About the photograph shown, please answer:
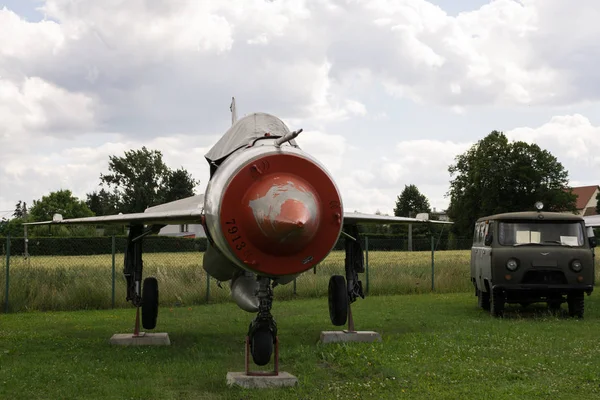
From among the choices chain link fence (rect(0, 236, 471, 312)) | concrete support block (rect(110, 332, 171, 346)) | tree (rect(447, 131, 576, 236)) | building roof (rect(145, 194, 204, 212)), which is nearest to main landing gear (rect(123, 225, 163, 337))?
concrete support block (rect(110, 332, 171, 346))

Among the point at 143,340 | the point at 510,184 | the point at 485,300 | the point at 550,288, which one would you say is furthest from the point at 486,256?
the point at 510,184

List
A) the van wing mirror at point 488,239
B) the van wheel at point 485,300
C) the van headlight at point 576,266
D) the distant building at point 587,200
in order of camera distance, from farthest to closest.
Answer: the distant building at point 587,200, the van wheel at point 485,300, the van wing mirror at point 488,239, the van headlight at point 576,266

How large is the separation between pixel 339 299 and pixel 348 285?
0.51 meters

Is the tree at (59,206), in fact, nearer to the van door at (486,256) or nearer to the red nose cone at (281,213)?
the van door at (486,256)

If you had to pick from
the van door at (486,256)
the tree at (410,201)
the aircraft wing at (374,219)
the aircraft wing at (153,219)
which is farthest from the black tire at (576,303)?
the tree at (410,201)

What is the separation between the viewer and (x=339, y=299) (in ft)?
32.5

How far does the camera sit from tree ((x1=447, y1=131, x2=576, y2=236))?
6275 centimetres

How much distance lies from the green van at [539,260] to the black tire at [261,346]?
314 inches

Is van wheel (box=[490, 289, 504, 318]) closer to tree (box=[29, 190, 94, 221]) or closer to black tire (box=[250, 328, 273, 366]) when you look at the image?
black tire (box=[250, 328, 273, 366])

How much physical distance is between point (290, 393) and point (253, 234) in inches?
71.9

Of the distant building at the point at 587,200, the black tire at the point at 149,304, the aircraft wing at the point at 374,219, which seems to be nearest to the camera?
the aircraft wing at the point at 374,219

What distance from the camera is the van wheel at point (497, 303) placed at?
46.3ft

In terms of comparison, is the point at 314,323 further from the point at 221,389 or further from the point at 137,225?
the point at 221,389

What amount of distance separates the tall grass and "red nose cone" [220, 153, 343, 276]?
12457 mm
